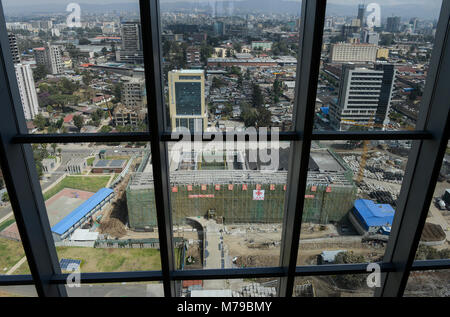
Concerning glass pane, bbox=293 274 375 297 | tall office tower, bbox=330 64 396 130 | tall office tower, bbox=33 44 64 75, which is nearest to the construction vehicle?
tall office tower, bbox=330 64 396 130

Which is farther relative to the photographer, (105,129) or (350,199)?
(350,199)

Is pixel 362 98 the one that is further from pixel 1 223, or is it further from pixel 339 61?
pixel 1 223

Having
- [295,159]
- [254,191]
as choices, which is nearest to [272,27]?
[295,159]

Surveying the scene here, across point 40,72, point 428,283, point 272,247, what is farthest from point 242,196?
point 428,283

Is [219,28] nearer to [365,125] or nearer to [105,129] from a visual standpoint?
[105,129]

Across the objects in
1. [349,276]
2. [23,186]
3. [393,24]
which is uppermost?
[393,24]

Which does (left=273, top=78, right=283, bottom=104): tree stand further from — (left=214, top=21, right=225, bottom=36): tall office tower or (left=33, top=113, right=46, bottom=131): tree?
(left=33, top=113, right=46, bottom=131): tree
